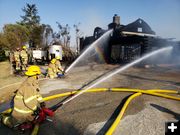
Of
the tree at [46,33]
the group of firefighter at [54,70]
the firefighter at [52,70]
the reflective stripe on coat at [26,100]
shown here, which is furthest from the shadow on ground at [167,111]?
the tree at [46,33]

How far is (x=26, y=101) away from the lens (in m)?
4.68

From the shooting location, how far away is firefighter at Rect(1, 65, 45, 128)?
4699mm

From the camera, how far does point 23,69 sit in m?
14.4

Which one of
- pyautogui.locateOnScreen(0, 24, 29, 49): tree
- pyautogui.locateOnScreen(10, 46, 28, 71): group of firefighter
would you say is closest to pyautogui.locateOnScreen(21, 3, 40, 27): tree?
pyautogui.locateOnScreen(0, 24, 29, 49): tree

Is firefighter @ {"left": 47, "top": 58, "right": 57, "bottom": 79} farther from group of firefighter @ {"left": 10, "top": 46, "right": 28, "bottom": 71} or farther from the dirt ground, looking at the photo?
the dirt ground

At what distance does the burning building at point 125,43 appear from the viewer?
1521 cm

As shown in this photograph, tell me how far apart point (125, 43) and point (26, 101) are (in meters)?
13.9

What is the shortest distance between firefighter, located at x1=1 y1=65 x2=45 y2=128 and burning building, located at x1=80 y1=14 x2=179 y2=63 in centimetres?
1158

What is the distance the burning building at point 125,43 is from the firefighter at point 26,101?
1158cm

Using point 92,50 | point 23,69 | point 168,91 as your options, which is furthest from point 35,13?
point 168,91

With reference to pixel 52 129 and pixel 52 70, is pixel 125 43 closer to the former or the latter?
pixel 52 70

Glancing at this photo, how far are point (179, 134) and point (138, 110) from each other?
1.76 meters

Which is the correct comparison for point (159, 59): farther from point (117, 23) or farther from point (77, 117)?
point (77, 117)

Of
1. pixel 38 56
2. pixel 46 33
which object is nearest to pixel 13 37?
pixel 46 33
